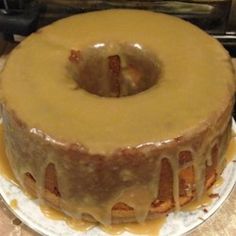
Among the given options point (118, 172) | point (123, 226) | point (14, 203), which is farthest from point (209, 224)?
point (14, 203)

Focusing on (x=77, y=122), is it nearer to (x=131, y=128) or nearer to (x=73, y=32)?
(x=131, y=128)

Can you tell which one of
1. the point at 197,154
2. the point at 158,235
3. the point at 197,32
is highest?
the point at 197,32

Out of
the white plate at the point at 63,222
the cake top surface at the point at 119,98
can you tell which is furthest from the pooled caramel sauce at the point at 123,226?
the cake top surface at the point at 119,98

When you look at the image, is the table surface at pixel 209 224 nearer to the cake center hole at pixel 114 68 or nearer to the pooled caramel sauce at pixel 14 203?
the pooled caramel sauce at pixel 14 203

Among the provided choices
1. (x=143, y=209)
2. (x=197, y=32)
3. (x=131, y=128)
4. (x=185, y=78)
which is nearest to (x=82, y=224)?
(x=143, y=209)

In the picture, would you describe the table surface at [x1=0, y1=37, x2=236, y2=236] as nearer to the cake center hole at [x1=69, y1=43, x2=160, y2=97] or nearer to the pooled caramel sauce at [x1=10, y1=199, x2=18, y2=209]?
the pooled caramel sauce at [x1=10, y1=199, x2=18, y2=209]

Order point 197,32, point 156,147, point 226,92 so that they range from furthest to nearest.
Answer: point 197,32
point 226,92
point 156,147
